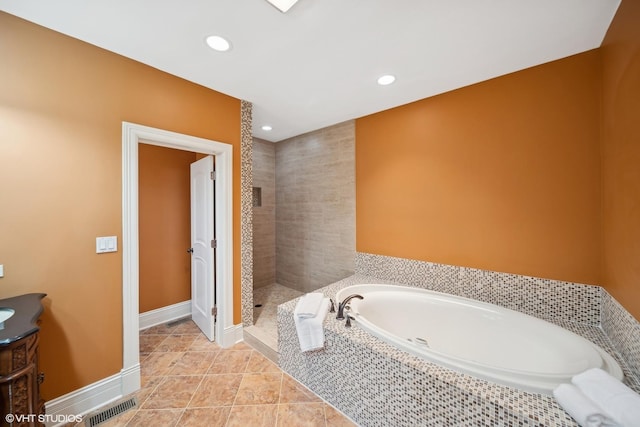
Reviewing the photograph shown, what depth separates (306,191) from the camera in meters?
3.33

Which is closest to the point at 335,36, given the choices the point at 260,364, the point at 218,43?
the point at 218,43

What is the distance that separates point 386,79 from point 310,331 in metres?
2.14

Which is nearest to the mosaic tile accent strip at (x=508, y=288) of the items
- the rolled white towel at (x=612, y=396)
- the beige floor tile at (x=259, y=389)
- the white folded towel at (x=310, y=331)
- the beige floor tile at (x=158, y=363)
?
the rolled white towel at (x=612, y=396)

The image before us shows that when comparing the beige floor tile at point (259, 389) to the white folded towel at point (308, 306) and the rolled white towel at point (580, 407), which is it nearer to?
the white folded towel at point (308, 306)

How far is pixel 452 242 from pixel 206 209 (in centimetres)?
245

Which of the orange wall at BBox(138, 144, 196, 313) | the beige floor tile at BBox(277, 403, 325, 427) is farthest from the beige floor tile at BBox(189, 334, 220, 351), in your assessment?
the beige floor tile at BBox(277, 403, 325, 427)

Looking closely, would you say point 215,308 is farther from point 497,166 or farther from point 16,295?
point 497,166

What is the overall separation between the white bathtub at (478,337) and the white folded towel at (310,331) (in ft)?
0.90

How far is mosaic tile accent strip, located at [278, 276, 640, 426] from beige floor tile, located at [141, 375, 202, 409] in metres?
0.71

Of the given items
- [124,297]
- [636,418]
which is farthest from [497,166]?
[124,297]

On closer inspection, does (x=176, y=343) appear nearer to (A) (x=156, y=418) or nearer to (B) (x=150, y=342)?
(B) (x=150, y=342)

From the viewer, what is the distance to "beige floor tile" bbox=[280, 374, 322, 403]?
1.64 meters

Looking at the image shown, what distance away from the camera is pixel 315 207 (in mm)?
3242

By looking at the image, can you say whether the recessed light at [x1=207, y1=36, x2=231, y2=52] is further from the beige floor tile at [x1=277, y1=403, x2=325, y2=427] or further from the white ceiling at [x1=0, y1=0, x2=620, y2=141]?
the beige floor tile at [x1=277, y1=403, x2=325, y2=427]
